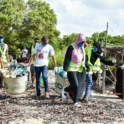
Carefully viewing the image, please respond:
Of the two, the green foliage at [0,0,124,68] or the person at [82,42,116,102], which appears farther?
the green foliage at [0,0,124,68]

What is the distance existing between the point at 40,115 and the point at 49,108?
748 millimetres

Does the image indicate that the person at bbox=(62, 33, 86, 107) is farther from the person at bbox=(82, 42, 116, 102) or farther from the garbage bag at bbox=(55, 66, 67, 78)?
the garbage bag at bbox=(55, 66, 67, 78)

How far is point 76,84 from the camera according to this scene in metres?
7.79

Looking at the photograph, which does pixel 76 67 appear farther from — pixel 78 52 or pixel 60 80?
pixel 60 80

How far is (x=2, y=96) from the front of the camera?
9078 millimetres

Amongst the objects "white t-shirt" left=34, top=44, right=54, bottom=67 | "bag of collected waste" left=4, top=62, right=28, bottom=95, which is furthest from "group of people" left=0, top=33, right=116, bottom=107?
"bag of collected waste" left=4, top=62, right=28, bottom=95

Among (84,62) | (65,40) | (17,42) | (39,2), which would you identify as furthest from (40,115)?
(65,40)

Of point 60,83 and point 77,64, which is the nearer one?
point 77,64

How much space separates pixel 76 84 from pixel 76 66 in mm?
416

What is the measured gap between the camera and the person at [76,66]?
7781 millimetres

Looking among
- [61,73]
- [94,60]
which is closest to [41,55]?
[61,73]

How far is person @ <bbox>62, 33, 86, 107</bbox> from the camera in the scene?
306 inches

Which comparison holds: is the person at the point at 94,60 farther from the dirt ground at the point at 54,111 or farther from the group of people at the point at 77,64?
the dirt ground at the point at 54,111

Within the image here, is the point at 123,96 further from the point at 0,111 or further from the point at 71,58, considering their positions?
the point at 0,111
